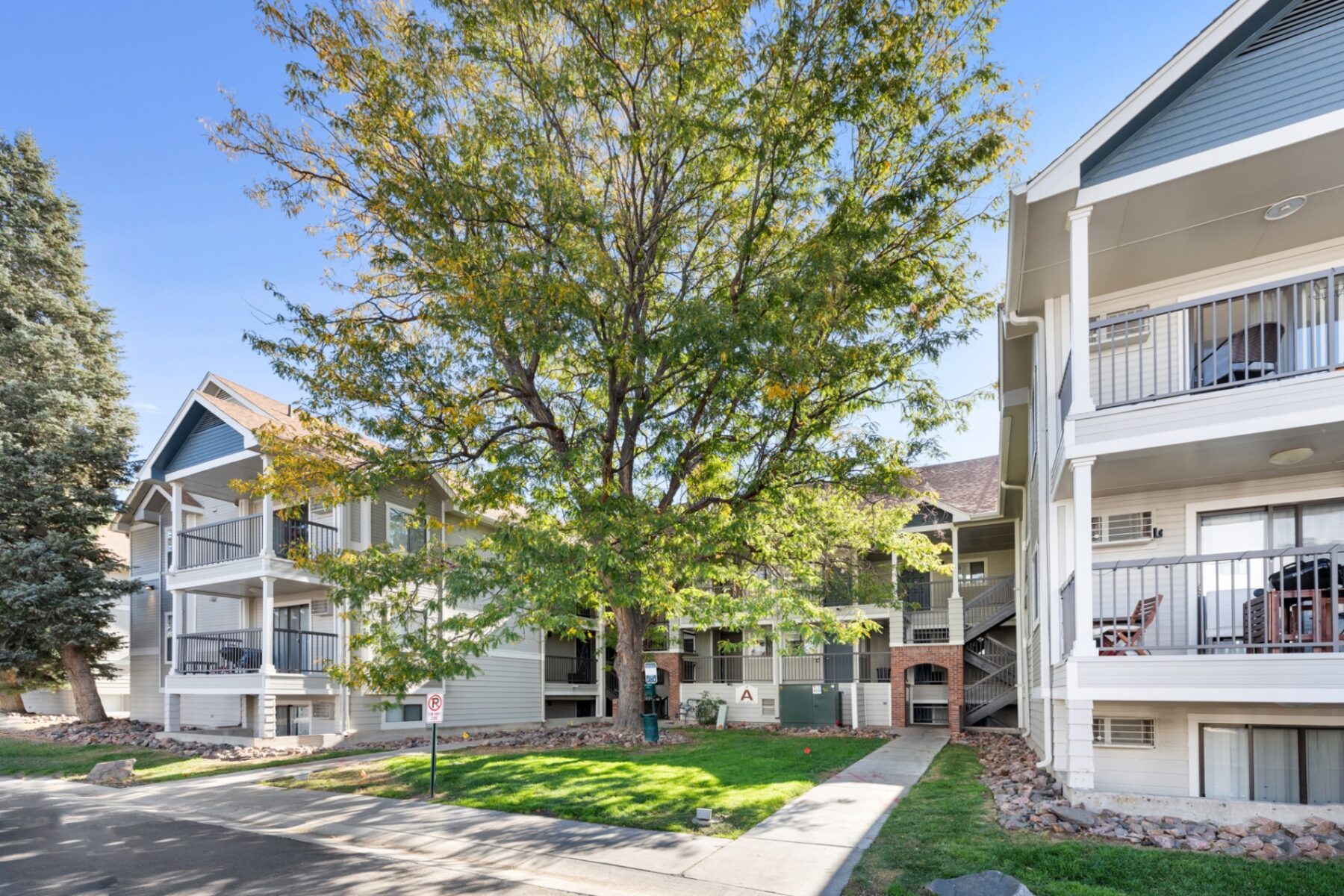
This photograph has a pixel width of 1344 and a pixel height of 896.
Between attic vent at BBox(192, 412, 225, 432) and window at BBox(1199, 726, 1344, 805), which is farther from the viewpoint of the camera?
attic vent at BBox(192, 412, 225, 432)

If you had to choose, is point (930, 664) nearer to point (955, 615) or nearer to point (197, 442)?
point (955, 615)

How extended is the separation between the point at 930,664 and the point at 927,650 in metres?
0.83

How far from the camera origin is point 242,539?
827 inches

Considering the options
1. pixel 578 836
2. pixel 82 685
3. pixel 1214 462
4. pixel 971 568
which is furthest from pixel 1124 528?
pixel 82 685

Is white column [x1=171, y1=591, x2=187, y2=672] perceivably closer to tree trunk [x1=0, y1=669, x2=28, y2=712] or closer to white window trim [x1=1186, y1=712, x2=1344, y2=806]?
tree trunk [x1=0, y1=669, x2=28, y2=712]

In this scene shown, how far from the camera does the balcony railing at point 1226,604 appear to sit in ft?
26.3

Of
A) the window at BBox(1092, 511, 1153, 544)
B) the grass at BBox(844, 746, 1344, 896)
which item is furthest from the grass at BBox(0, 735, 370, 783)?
the window at BBox(1092, 511, 1153, 544)

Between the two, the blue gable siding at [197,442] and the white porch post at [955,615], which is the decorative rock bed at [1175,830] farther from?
the blue gable siding at [197,442]

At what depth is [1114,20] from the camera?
10.5 m

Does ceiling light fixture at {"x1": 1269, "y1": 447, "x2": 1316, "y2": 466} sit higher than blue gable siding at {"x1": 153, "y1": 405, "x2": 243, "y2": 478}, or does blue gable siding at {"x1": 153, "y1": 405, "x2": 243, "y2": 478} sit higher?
blue gable siding at {"x1": 153, "y1": 405, "x2": 243, "y2": 478}

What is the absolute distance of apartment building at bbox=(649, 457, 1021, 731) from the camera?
2139 centimetres

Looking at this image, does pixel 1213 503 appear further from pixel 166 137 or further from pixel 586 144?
pixel 166 137

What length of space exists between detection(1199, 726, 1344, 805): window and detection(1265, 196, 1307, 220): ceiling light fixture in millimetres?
5676

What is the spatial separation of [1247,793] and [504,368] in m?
12.9
